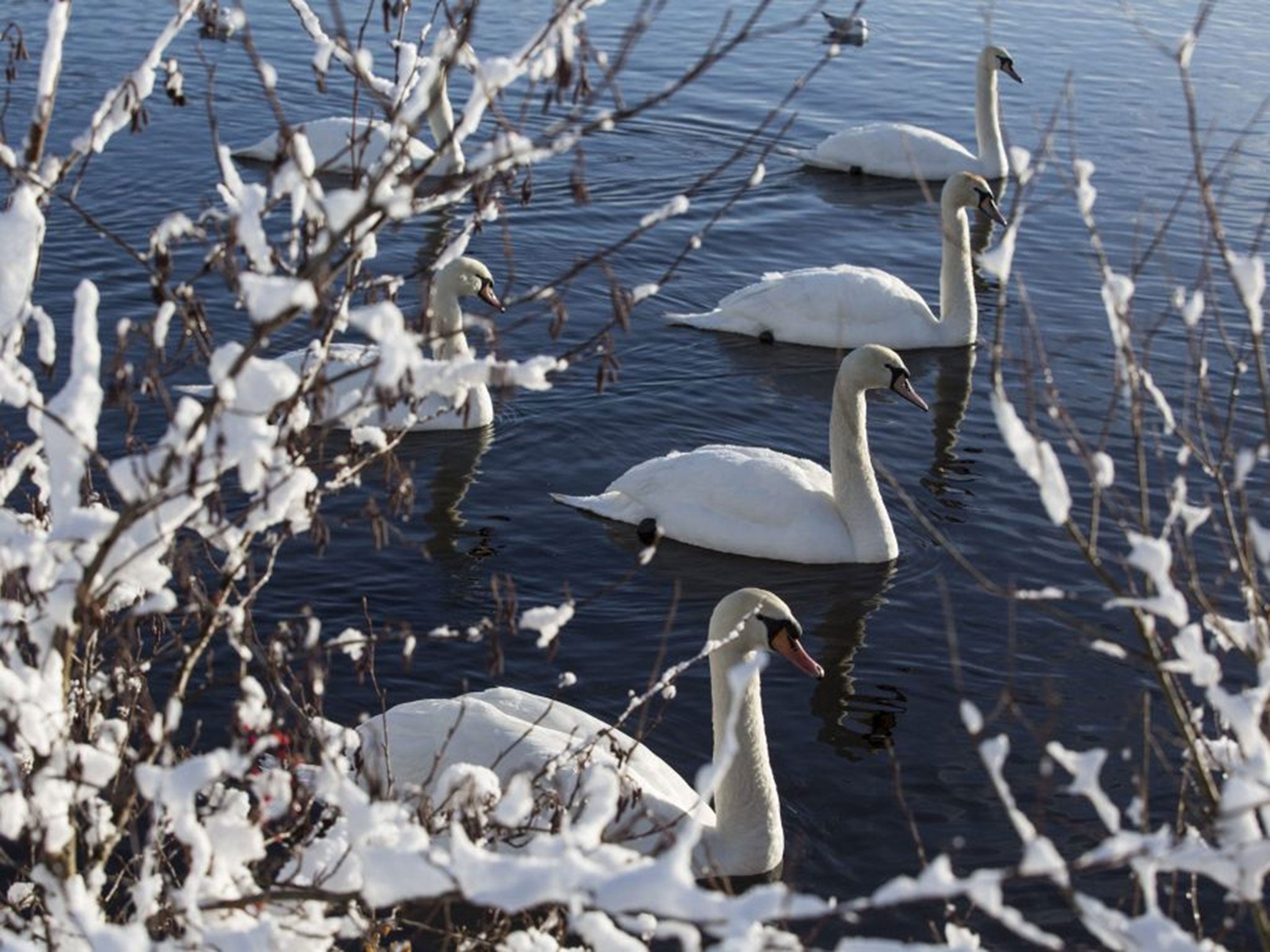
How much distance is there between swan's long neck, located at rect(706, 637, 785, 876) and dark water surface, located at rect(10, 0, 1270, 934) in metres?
0.20

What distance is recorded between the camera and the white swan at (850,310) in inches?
562

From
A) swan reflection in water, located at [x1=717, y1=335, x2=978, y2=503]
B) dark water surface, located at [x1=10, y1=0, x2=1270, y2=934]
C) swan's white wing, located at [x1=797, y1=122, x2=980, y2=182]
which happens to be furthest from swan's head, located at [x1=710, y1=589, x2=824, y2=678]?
swan's white wing, located at [x1=797, y1=122, x2=980, y2=182]

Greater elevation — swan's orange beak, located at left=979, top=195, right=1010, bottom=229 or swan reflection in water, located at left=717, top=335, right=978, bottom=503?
swan's orange beak, located at left=979, top=195, right=1010, bottom=229

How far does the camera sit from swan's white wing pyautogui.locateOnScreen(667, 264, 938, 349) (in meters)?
14.3

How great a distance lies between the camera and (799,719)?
30.3ft

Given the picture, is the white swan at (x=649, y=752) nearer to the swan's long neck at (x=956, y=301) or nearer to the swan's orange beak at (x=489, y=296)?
the swan's orange beak at (x=489, y=296)

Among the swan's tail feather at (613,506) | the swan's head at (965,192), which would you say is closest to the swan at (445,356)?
the swan's tail feather at (613,506)

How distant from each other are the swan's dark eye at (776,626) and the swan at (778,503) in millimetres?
2523

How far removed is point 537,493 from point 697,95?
35.5ft

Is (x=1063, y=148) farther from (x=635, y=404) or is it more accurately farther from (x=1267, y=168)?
(x=635, y=404)

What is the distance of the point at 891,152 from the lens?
749 inches

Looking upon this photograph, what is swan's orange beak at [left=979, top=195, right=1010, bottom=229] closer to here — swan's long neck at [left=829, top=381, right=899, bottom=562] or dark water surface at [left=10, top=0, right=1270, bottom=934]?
dark water surface at [left=10, top=0, right=1270, bottom=934]

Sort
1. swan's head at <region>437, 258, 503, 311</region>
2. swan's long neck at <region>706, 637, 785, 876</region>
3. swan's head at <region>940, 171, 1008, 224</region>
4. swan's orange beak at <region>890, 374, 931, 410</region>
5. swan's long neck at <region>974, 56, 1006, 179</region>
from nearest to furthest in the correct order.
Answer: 1. swan's long neck at <region>706, 637, 785, 876</region>
2. swan's orange beak at <region>890, 374, 931, 410</region>
3. swan's head at <region>437, 258, 503, 311</region>
4. swan's head at <region>940, 171, 1008, 224</region>
5. swan's long neck at <region>974, 56, 1006, 179</region>

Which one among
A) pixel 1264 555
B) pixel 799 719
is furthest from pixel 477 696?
pixel 1264 555
